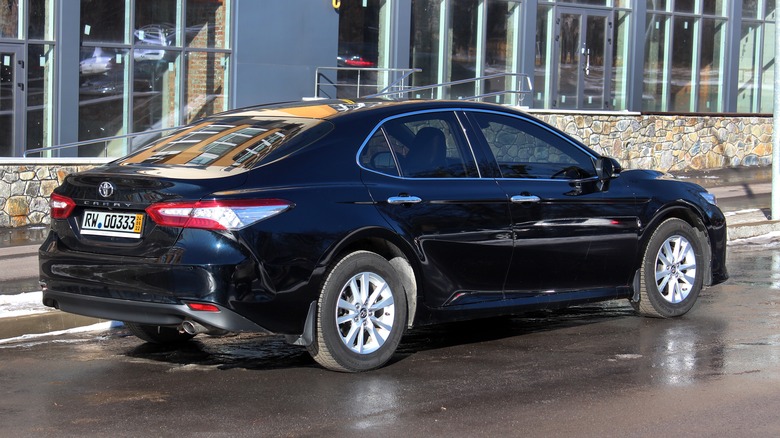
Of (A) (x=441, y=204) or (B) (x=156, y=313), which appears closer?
(B) (x=156, y=313)

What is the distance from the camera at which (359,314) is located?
708 cm

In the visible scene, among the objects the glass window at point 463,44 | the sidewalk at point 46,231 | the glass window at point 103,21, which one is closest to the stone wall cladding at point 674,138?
the sidewalk at point 46,231

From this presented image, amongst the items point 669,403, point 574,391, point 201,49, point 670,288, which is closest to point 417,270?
point 574,391

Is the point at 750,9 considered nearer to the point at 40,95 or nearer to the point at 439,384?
the point at 40,95

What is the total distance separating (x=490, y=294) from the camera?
780cm

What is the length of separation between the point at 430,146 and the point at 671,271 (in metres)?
2.48

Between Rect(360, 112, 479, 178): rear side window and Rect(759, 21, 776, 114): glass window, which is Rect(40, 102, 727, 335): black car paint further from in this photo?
Rect(759, 21, 776, 114): glass window

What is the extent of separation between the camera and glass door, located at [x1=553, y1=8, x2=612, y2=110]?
79.2 feet

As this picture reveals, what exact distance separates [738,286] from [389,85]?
11070mm

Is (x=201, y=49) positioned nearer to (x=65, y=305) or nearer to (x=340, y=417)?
(x=65, y=305)

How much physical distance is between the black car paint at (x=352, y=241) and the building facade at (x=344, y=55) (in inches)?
395

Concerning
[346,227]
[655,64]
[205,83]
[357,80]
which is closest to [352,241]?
[346,227]

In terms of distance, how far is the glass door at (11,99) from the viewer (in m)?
16.2

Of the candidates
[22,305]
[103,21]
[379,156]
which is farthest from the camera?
[103,21]
